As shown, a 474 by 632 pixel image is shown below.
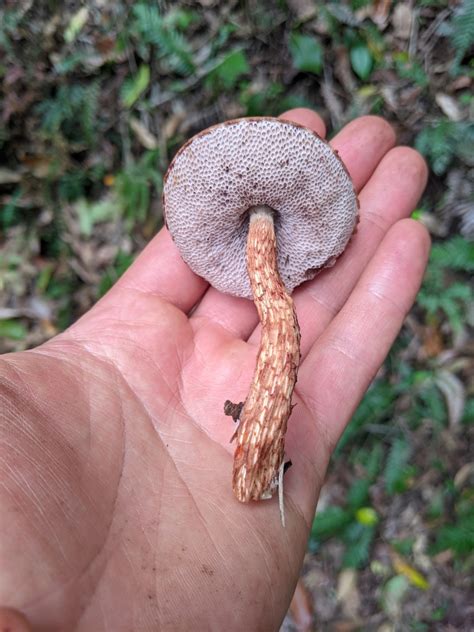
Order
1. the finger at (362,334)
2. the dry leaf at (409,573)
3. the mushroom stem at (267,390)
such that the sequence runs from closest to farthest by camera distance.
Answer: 1. the mushroom stem at (267,390)
2. the finger at (362,334)
3. the dry leaf at (409,573)

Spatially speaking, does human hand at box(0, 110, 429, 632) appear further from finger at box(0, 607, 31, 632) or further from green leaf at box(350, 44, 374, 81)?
green leaf at box(350, 44, 374, 81)

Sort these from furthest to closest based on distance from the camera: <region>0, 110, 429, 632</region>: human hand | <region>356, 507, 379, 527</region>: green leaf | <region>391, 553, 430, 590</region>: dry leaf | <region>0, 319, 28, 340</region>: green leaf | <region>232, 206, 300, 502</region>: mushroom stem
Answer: <region>0, 319, 28, 340</region>: green leaf < <region>356, 507, 379, 527</region>: green leaf < <region>391, 553, 430, 590</region>: dry leaf < <region>232, 206, 300, 502</region>: mushroom stem < <region>0, 110, 429, 632</region>: human hand

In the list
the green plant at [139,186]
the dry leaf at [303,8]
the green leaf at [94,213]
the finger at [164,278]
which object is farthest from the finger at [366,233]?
the green leaf at [94,213]

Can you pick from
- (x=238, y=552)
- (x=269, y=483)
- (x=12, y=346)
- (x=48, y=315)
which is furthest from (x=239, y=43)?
(x=238, y=552)

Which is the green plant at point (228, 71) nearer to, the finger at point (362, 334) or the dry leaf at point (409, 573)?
the finger at point (362, 334)

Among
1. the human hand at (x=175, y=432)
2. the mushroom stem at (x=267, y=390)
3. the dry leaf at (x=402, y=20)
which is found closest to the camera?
the human hand at (x=175, y=432)

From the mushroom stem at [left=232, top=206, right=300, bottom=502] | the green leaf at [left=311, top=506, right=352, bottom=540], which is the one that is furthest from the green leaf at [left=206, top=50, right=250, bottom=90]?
the green leaf at [left=311, top=506, right=352, bottom=540]
